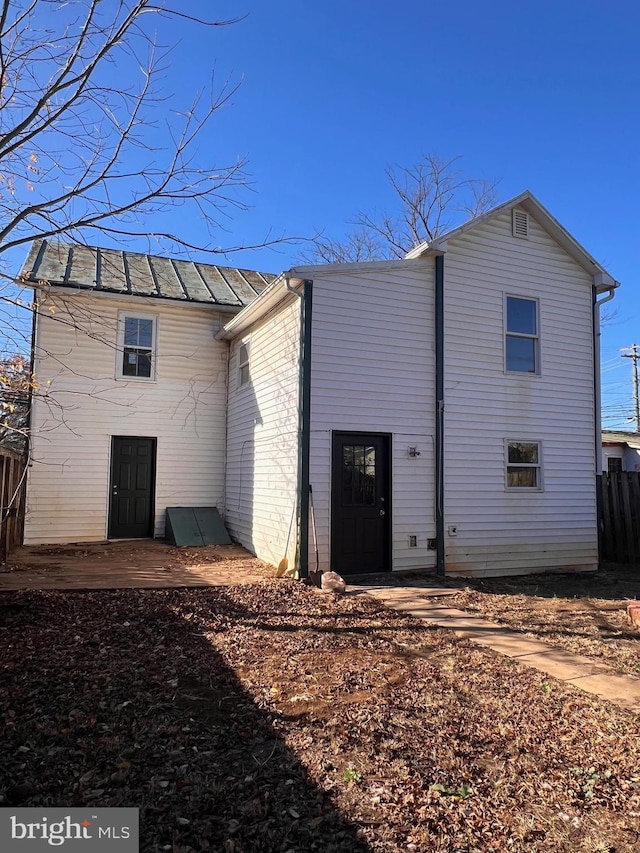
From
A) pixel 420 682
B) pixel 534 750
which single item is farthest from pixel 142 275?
pixel 534 750

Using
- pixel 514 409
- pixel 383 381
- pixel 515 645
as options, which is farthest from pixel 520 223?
pixel 515 645

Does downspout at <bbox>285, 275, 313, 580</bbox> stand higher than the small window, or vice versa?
the small window

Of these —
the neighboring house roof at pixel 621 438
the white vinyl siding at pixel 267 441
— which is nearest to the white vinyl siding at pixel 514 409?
the white vinyl siding at pixel 267 441

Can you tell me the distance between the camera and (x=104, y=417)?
36.9 ft

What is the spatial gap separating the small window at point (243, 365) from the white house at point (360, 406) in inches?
2.7

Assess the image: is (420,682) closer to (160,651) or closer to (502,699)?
(502,699)

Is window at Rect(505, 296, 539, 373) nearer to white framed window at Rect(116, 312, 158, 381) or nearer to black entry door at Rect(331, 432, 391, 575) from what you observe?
black entry door at Rect(331, 432, 391, 575)

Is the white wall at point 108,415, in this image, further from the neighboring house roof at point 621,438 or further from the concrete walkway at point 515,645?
the neighboring house roof at point 621,438

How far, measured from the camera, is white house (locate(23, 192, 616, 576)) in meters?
8.38

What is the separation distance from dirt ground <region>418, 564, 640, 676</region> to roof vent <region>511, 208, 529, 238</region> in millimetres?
6175

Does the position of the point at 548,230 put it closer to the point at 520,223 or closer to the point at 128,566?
the point at 520,223

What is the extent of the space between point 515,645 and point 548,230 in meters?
7.90

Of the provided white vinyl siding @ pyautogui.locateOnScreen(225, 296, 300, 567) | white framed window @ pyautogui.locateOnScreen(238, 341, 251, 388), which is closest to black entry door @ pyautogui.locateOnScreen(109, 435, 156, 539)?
white vinyl siding @ pyautogui.locateOnScreen(225, 296, 300, 567)

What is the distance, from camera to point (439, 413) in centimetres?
898
